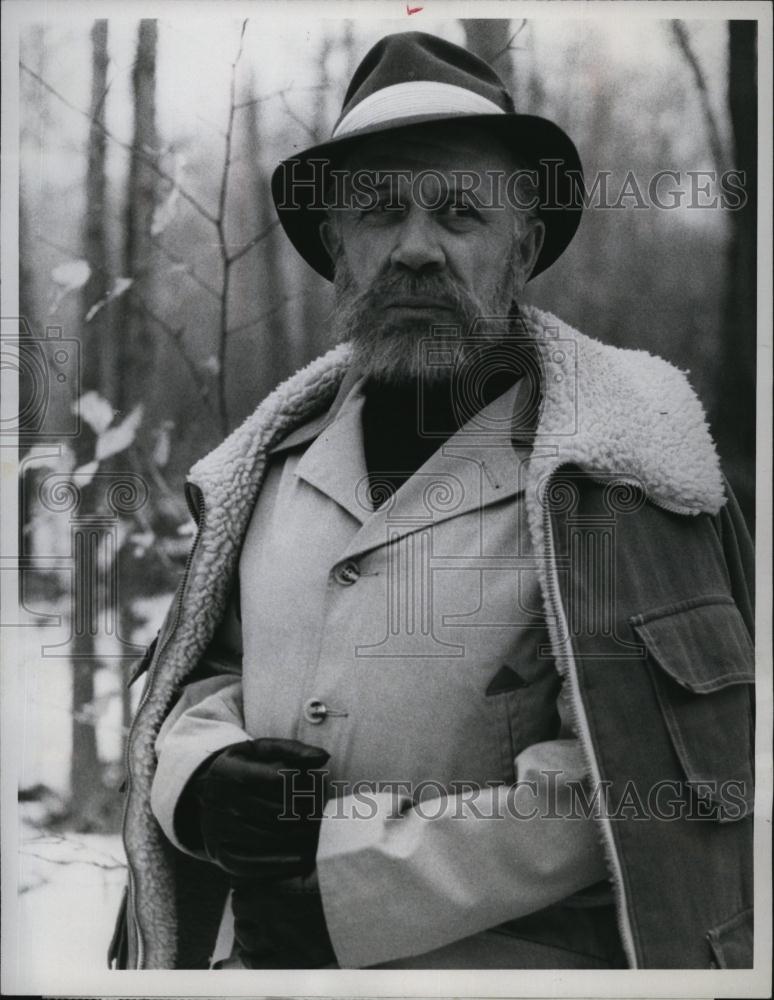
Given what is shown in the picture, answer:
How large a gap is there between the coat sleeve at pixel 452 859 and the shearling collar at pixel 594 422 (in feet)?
2.08

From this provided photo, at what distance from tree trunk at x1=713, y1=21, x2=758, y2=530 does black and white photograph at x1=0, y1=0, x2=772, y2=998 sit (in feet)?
0.03

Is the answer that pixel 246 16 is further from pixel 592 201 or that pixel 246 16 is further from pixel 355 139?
pixel 592 201

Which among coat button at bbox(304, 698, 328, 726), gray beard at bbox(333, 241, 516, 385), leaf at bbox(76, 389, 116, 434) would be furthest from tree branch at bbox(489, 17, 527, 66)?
coat button at bbox(304, 698, 328, 726)

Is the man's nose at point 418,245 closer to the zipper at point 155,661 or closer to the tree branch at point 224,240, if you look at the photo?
the tree branch at point 224,240

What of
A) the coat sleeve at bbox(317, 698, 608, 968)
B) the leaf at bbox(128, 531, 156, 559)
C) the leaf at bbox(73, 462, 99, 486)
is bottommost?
the coat sleeve at bbox(317, 698, 608, 968)

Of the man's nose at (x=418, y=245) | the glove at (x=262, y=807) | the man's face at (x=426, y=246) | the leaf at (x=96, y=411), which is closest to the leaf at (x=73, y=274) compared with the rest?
the leaf at (x=96, y=411)

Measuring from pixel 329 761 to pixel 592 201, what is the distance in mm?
1496

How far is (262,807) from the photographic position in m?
2.88

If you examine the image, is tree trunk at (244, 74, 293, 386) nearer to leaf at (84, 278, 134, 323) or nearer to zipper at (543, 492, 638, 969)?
leaf at (84, 278, 134, 323)

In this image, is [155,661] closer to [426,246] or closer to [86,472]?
[86,472]

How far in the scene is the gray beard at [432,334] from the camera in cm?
309

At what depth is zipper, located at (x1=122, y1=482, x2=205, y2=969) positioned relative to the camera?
3.08 m

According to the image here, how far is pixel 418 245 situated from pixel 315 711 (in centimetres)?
110

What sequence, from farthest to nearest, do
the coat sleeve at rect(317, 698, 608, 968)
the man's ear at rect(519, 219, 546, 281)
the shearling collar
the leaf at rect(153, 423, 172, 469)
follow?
1. the leaf at rect(153, 423, 172, 469)
2. the man's ear at rect(519, 219, 546, 281)
3. the shearling collar
4. the coat sleeve at rect(317, 698, 608, 968)
